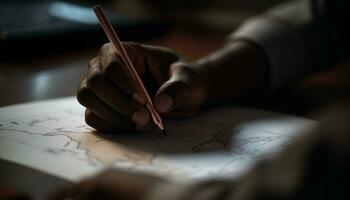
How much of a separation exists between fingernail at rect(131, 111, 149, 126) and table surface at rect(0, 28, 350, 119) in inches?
10.3

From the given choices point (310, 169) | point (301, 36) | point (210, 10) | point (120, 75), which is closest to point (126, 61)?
point (120, 75)

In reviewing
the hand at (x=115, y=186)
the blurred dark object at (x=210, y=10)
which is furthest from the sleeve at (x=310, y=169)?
the blurred dark object at (x=210, y=10)

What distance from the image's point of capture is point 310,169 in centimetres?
25

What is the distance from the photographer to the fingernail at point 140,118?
574 millimetres

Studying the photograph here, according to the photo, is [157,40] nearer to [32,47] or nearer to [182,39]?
[182,39]

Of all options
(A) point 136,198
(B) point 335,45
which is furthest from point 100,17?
(B) point 335,45

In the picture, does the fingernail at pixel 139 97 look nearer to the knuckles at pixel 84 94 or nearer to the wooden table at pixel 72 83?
the knuckles at pixel 84 94

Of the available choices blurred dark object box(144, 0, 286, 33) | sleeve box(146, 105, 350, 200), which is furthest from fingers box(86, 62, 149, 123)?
blurred dark object box(144, 0, 286, 33)

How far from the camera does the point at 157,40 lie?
1.26m

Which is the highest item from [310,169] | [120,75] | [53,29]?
[53,29]

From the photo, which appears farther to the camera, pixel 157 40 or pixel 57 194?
pixel 157 40

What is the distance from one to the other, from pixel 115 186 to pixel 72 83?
560mm

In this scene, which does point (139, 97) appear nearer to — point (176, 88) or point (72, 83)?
point (176, 88)

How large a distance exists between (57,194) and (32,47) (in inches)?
25.5
